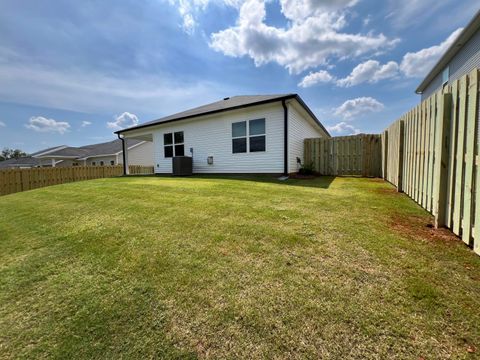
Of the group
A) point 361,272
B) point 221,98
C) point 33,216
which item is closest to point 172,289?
point 361,272

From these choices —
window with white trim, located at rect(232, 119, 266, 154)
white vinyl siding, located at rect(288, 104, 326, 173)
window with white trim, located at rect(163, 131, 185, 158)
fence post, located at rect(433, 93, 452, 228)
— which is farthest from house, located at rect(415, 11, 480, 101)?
window with white trim, located at rect(163, 131, 185, 158)

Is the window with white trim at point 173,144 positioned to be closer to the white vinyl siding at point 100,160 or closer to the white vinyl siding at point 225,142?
the white vinyl siding at point 225,142

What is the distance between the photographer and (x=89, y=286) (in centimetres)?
207

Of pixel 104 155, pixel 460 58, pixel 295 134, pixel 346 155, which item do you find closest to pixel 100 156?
pixel 104 155

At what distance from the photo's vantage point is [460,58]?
906 centimetres

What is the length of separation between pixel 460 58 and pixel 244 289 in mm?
13430

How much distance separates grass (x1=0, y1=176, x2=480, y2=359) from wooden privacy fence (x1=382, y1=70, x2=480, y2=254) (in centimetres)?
31

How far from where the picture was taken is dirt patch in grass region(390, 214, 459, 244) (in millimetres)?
2539

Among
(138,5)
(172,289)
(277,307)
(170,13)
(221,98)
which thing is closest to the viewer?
(277,307)

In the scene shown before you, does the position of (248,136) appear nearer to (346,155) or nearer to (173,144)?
(346,155)

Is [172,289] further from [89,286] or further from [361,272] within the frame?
[361,272]

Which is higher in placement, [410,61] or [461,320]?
[410,61]

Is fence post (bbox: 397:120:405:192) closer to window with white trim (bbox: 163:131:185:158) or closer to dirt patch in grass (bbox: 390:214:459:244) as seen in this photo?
dirt patch in grass (bbox: 390:214:459:244)

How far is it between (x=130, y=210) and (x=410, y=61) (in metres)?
15.6
